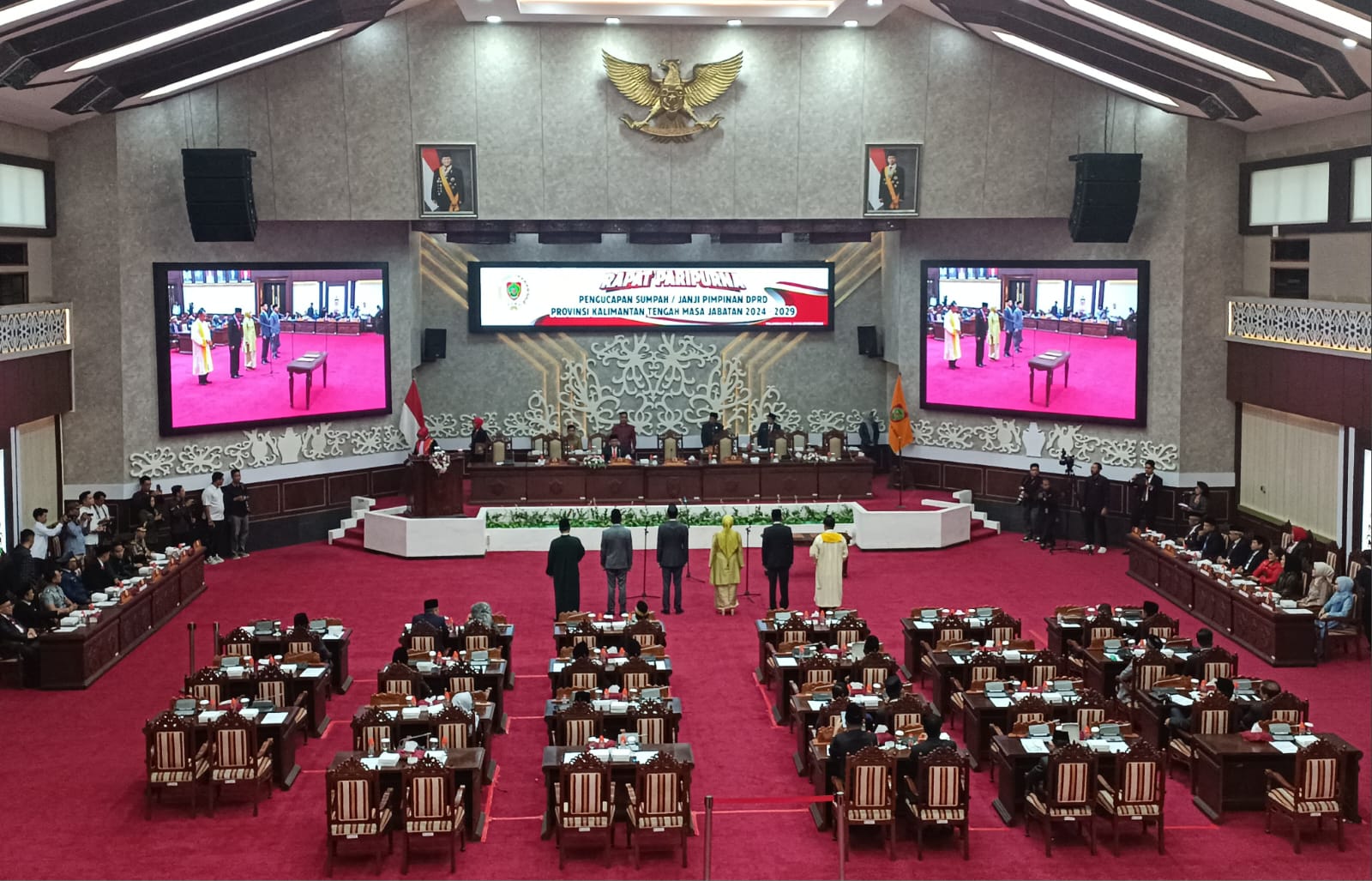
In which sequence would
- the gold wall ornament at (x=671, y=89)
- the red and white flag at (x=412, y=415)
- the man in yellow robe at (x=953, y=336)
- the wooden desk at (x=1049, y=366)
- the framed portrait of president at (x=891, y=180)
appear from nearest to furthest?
the gold wall ornament at (x=671, y=89)
the framed portrait of president at (x=891, y=180)
the wooden desk at (x=1049, y=366)
the red and white flag at (x=412, y=415)
the man in yellow robe at (x=953, y=336)

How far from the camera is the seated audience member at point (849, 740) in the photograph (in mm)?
11188

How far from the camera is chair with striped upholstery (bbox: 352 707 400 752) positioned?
38.4ft

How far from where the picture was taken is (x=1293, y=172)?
65.5ft

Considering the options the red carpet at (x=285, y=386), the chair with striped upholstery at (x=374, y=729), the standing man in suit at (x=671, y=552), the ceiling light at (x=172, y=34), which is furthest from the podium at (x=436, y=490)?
the chair with striped upholstery at (x=374, y=729)

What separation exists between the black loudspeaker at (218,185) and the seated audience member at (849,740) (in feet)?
42.9

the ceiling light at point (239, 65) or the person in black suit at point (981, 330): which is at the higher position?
the ceiling light at point (239, 65)

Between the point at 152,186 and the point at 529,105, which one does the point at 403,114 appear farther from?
the point at 152,186

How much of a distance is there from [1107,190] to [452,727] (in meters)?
13.9

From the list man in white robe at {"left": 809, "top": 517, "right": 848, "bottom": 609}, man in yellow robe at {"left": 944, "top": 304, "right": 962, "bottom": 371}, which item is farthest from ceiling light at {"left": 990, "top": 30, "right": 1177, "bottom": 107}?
man in white robe at {"left": 809, "top": 517, "right": 848, "bottom": 609}

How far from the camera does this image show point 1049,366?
2386 cm

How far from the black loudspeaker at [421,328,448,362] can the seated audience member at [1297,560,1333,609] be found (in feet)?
49.7

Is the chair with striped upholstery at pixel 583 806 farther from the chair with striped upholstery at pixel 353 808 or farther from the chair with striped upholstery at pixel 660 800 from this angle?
the chair with striped upholstery at pixel 353 808

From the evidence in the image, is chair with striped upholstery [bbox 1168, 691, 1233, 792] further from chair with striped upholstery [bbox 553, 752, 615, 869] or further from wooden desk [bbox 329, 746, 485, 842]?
wooden desk [bbox 329, 746, 485, 842]

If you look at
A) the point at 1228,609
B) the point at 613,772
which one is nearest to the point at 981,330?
the point at 1228,609
